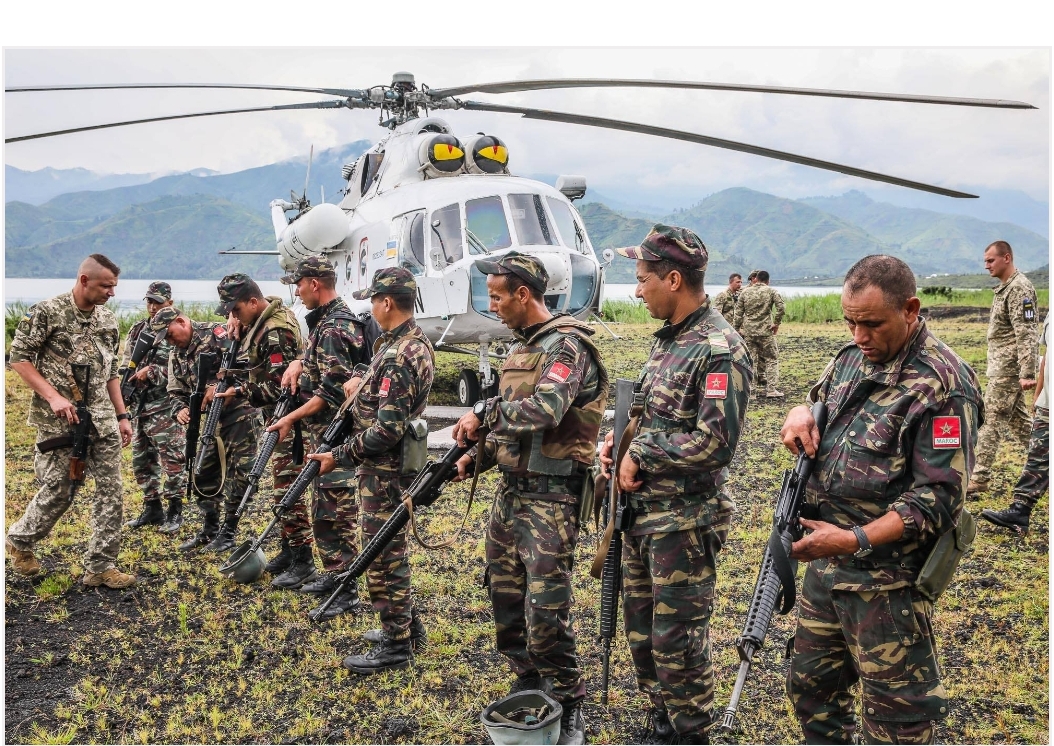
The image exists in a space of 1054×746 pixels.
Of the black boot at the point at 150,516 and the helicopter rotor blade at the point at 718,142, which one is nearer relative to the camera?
the helicopter rotor blade at the point at 718,142

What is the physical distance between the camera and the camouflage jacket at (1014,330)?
19.7 ft

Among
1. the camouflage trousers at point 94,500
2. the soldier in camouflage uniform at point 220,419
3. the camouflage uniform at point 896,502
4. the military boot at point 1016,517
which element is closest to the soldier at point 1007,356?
the military boot at point 1016,517

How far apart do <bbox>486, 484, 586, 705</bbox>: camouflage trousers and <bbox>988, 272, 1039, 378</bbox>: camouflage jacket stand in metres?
4.75

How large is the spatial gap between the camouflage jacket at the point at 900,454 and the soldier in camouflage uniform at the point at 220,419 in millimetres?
4279

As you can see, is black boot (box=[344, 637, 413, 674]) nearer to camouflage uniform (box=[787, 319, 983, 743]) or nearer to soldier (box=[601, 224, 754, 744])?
soldier (box=[601, 224, 754, 744])

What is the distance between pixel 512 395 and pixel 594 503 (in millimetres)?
608

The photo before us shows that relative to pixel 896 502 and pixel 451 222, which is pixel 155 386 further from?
pixel 896 502

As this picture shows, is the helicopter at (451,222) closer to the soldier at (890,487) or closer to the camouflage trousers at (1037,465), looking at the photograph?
the camouflage trousers at (1037,465)

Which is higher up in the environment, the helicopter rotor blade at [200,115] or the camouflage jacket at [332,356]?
the helicopter rotor blade at [200,115]

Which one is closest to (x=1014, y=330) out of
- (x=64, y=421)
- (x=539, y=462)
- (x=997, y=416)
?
(x=997, y=416)

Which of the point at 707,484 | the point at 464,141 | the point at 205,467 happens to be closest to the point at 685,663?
the point at 707,484

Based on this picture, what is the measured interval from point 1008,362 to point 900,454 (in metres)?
4.99

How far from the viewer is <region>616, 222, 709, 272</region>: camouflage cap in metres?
2.84

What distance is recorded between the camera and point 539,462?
3.11 metres
